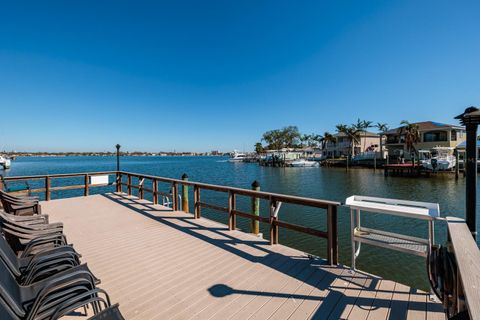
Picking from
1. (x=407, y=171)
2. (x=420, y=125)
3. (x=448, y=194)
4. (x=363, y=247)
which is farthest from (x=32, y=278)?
(x=420, y=125)

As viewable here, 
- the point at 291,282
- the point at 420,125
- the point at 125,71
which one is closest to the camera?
the point at 291,282

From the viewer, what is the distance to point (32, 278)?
1977 millimetres

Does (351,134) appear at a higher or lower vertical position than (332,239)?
higher

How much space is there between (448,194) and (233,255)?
19.7 m

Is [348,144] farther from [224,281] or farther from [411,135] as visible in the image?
[224,281]

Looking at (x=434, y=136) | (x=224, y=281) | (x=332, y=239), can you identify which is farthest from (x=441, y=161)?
(x=224, y=281)

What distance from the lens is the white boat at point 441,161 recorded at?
27.7 m

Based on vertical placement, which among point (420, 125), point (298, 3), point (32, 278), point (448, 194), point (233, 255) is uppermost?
point (298, 3)

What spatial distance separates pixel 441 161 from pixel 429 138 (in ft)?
23.5

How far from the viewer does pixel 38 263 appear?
2.08m

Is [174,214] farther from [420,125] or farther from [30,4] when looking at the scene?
[420,125]

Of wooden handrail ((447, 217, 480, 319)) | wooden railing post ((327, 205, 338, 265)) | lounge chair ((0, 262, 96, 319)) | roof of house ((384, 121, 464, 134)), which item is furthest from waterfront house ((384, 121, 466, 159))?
lounge chair ((0, 262, 96, 319))

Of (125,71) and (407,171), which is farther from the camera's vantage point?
(407,171)

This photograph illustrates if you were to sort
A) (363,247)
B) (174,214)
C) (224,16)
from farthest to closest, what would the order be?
1. (224,16)
2. (363,247)
3. (174,214)
